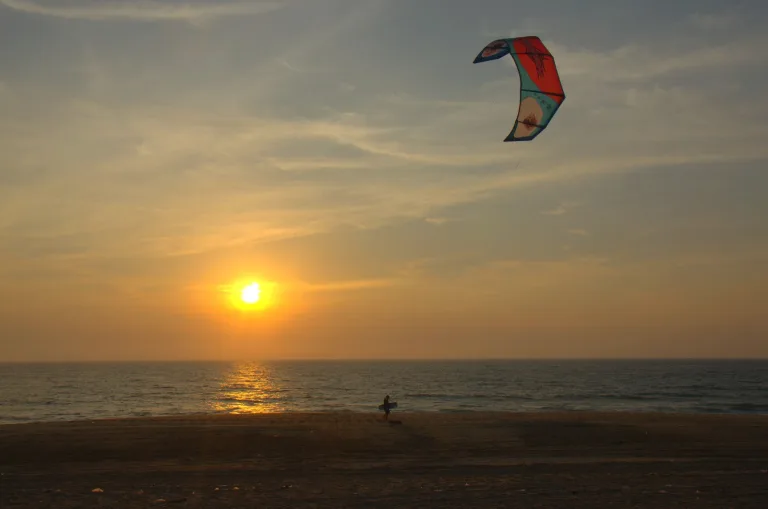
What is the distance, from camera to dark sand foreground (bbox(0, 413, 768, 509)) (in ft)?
39.2

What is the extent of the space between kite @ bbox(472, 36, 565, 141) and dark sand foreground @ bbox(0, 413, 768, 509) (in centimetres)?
704

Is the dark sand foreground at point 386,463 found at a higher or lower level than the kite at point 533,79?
lower

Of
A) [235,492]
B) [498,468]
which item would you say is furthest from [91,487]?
[498,468]

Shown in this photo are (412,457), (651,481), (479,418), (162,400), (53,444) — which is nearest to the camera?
(651,481)

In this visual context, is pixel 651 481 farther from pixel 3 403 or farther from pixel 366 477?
pixel 3 403

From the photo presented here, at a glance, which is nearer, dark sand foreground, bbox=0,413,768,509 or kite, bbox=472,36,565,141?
dark sand foreground, bbox=0,413,768,509

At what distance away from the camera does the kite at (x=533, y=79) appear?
558 inches

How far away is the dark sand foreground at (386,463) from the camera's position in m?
12.0

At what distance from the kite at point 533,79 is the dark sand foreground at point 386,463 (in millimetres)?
7043

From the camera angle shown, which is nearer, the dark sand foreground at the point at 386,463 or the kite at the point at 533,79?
the dark sand foreground at the point at 386,463

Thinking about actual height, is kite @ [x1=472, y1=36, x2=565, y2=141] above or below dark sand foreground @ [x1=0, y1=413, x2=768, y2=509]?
above

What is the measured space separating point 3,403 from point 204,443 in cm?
4307

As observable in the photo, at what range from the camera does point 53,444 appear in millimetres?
18734

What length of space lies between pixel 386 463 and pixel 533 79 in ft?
29.4
